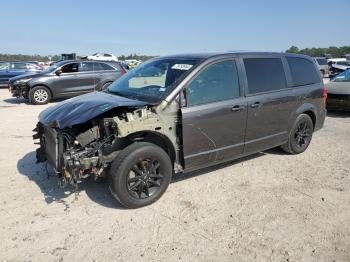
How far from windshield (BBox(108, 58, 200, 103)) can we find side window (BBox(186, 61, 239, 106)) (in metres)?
0.20

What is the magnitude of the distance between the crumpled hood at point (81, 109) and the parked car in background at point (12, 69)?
54.9 ft

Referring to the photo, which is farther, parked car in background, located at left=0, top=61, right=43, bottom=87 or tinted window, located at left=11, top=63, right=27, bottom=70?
tinted window, located at left=11, top=63, right=27, bottom=70

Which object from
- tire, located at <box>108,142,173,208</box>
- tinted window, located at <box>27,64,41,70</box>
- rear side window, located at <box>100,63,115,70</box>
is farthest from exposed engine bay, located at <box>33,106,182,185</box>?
tinted window, located at <box>27,64,41,70</box>

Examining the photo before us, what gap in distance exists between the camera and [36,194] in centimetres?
458

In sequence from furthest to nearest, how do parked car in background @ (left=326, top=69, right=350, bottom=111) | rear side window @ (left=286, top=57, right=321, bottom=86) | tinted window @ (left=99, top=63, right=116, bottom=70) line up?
tinted window @ (left=99, top=63, right=116, bottom=70), parked car in background @ (left=326, top=69, right=350, bottom=111), rear side window @ (left=286, top=57, right=321, bottom=86)

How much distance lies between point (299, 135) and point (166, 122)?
3.11 m

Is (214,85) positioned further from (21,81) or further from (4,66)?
(4,66)

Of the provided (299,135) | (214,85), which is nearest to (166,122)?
(214,85)

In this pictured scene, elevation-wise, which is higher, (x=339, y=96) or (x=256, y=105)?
(x=256, y=105)

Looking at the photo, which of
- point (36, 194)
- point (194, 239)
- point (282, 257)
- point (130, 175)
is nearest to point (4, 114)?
point (36, 194)

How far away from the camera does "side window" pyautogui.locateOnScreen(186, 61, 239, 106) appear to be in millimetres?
4469

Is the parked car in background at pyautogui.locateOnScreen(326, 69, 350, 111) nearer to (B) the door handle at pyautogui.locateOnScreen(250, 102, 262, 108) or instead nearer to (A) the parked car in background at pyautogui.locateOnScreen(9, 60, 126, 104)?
(B) the door handle at pyautogui.locateOnScreen(250, 102, 262, 108)

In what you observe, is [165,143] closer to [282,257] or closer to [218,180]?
[218,180]

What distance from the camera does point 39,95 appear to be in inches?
516
